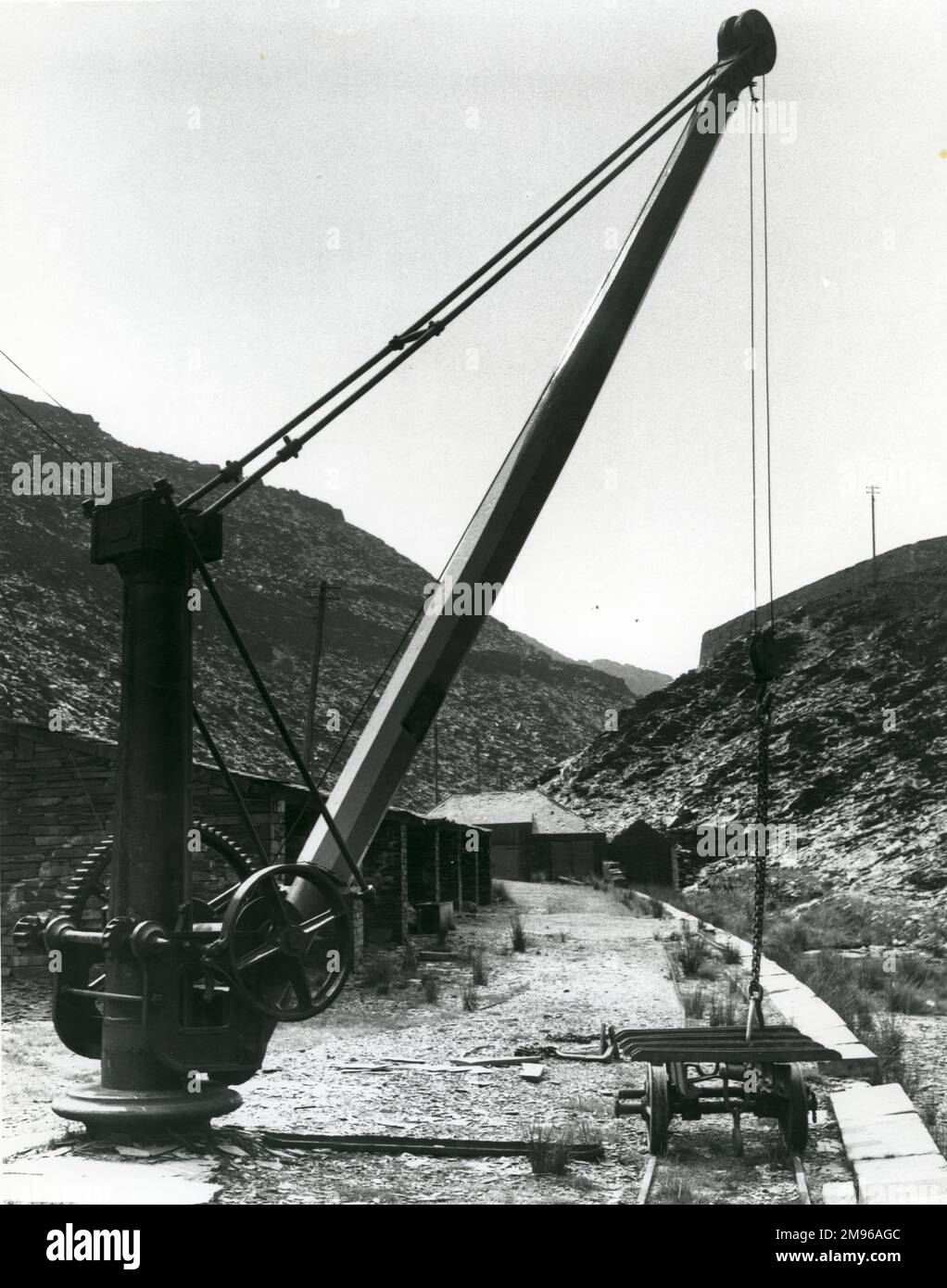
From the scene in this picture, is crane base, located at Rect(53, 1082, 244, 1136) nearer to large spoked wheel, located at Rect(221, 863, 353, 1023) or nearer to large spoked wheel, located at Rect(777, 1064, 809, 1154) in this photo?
large spoked wheel, located at Rect(221, 863, 353, 1023)

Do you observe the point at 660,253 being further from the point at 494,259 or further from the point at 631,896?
the point at 631,896

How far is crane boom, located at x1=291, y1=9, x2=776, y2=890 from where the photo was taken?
645 centimetres

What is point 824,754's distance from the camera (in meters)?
43.0

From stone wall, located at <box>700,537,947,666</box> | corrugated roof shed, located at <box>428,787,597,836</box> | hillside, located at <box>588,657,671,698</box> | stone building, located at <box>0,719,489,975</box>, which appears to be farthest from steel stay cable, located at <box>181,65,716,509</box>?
hillside, located at <box>588,657,671,698</box>

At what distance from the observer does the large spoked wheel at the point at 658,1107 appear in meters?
6.33

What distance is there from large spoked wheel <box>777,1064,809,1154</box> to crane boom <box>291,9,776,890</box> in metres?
2.47

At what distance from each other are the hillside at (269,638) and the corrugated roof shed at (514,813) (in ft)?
40.3

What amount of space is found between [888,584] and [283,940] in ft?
154

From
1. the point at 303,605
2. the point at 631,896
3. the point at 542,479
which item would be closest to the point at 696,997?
the point at 542,479

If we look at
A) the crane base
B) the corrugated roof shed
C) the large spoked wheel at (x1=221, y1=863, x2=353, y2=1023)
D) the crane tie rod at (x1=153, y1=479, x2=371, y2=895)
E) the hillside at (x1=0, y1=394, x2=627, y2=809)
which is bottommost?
the corrugated roof shed

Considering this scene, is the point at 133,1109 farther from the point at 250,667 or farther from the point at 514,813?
the point at 514,813

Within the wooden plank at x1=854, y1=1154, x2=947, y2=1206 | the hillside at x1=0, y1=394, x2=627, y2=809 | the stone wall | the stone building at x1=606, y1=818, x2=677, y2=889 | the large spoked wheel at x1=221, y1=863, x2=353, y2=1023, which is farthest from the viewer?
the hillside at x1=0, y1=394, x2=627, y2=809

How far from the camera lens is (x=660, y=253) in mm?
7156

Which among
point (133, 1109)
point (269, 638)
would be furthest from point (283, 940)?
point (269, 638)
